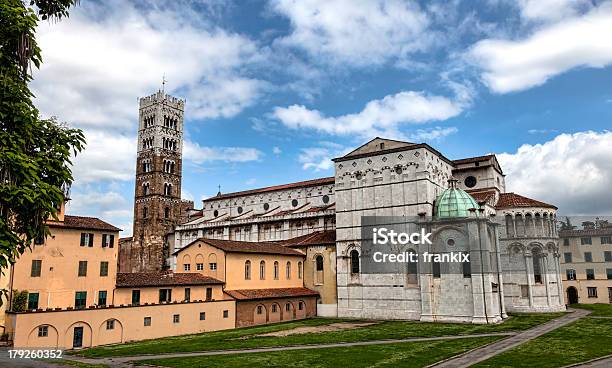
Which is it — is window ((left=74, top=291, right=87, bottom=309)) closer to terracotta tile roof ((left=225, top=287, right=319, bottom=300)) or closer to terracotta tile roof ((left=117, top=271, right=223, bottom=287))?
terracotta tile roof ((left=117, top=271, right=223, bottom=287))

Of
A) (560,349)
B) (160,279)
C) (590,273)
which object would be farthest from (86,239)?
(590,273)

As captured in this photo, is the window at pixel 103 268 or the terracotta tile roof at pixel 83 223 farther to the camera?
the window at pixel 103 268

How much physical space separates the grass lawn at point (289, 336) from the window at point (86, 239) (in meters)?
7.96

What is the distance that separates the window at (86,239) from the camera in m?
34.6

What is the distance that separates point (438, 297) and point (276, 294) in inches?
590

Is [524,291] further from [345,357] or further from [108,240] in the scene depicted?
[108,240]

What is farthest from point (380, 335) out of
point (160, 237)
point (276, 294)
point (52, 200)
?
point (160, 237)

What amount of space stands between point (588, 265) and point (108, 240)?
61.5m

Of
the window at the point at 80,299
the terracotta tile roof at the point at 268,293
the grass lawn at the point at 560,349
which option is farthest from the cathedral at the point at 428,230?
the window at the point at 80,299

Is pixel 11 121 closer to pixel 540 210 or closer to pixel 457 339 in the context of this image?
pixel 457 339

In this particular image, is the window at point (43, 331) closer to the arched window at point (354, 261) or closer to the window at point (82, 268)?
the window at point (82, 268)

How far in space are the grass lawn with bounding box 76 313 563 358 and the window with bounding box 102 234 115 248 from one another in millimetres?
7925

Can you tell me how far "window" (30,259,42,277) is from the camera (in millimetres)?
31594

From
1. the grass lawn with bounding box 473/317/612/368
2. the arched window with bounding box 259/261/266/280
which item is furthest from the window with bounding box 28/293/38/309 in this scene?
the grass lawn with bounding box 473/317/612/368
